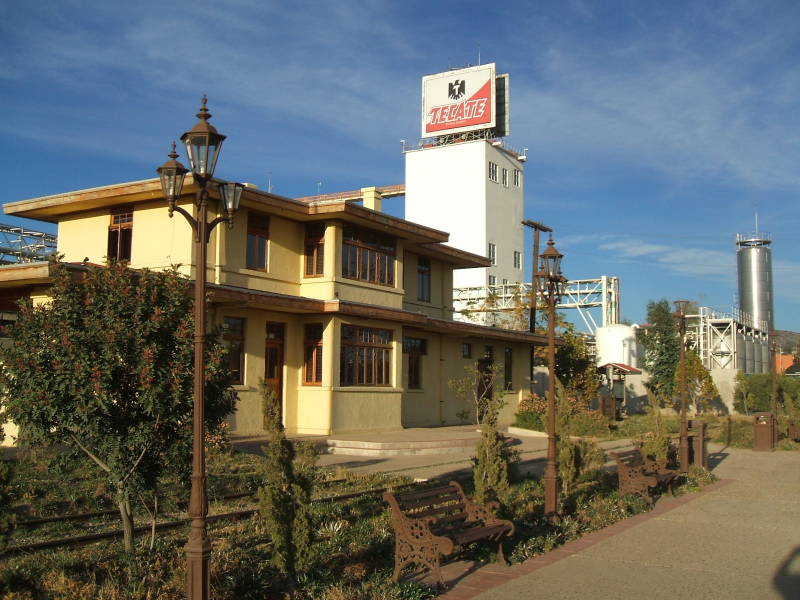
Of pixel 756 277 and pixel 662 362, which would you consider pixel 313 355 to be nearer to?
pixel 662 362

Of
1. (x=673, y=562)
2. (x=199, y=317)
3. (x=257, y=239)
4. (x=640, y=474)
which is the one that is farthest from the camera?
(x=257, y=239)

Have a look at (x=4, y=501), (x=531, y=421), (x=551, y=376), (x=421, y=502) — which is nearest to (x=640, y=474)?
(x=551, y=376)

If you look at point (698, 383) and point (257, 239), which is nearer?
point (257, 239)

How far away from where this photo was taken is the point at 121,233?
68.0 ft

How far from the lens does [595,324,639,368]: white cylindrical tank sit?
5475 cm

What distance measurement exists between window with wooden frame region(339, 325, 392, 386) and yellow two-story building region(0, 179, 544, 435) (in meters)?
0.03

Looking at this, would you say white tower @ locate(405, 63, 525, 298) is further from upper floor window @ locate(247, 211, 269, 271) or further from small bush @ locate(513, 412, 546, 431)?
upper floor window @ locate(247, 211, 269, 271)

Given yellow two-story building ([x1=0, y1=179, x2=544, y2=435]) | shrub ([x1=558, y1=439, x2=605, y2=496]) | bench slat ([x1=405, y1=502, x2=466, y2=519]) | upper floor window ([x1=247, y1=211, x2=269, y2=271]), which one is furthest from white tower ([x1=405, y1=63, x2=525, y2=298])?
bench slat ([x1=405, y1=502, x2=466, y2=519])

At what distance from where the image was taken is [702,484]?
50.7 feet

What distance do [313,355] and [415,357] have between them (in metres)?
6.15

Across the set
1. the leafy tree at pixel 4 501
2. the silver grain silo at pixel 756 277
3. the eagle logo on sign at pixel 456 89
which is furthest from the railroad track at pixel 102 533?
the silver grain silo at pixel 756 277

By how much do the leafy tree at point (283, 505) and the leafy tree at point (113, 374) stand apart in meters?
1.14

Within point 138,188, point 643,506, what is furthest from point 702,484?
point 138,188

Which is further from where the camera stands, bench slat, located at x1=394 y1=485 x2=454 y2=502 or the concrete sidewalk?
bench slat, located at x1=394 y1=485 x2=454 y2=502
